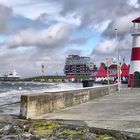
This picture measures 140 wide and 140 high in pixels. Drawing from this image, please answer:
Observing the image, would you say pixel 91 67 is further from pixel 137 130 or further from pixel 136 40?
pixel 137 130

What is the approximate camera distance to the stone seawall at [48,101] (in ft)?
43.6

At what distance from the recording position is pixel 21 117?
13273 millimetres

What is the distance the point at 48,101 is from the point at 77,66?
507ft

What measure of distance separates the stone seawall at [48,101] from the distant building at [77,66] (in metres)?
146

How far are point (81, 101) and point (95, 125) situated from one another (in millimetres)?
8822

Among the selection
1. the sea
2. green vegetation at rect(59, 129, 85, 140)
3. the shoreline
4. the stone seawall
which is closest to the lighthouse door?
the sea

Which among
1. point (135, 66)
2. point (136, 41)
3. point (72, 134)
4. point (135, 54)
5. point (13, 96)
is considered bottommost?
point (72, 134)

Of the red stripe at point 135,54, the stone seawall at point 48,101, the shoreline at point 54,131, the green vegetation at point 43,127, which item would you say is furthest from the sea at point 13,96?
the red stripe at point 135,54

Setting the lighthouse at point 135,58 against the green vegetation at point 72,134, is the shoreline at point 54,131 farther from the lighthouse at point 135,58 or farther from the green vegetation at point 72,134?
the lighthouse at point 135,58

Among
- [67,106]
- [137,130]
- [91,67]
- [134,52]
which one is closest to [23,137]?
[137,130]

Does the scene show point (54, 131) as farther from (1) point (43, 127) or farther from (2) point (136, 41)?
(2) point (136, 41)

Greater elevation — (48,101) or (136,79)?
(136,79)

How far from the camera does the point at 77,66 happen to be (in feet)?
556

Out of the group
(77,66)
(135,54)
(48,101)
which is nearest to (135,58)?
(135,54)
